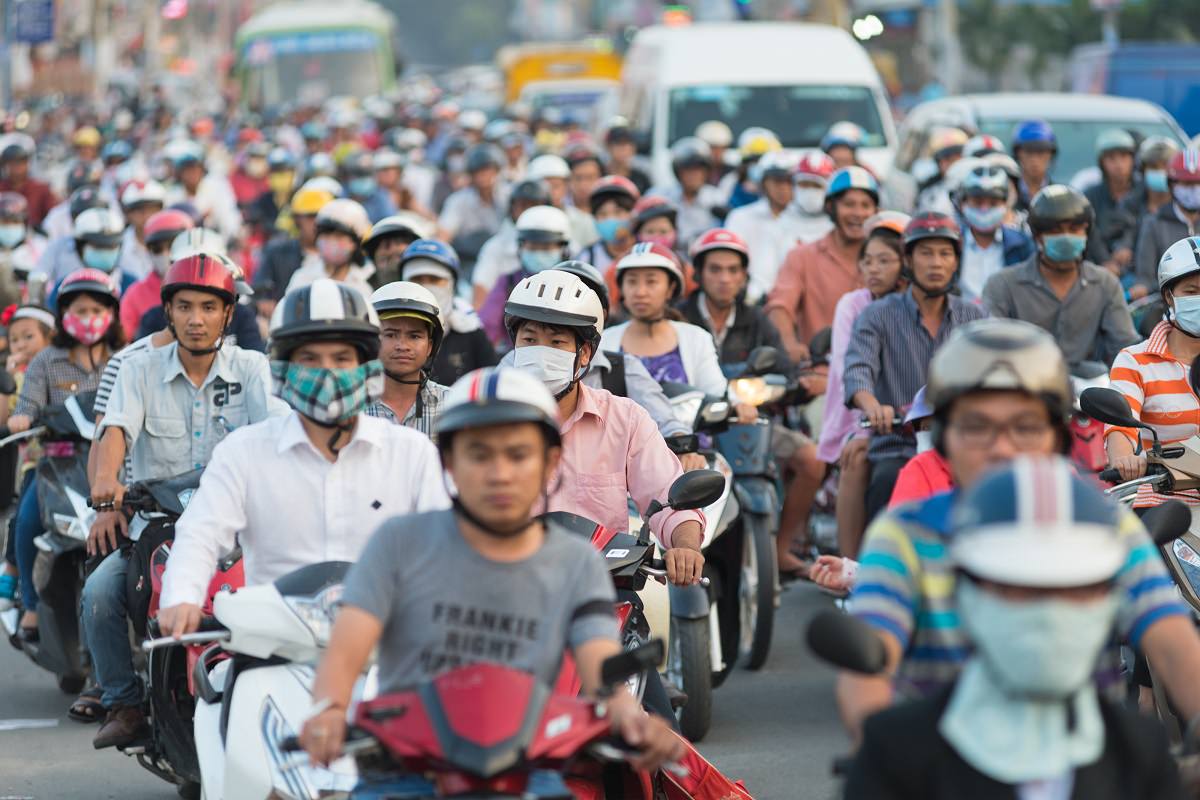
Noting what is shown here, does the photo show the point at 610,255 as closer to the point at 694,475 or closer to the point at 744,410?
the point at 744,410

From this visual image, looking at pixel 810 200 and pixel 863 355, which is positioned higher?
pixel 810 200

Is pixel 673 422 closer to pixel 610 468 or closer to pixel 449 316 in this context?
pixel 610 468

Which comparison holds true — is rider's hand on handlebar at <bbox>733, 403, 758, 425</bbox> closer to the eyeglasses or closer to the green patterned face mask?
the green patterned face mask

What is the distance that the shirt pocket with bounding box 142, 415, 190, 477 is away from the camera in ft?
26.0

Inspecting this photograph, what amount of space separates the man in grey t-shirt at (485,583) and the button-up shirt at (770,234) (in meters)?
10.0

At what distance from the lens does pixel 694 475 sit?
21.2ft

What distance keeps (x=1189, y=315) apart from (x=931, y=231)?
201 centimetres

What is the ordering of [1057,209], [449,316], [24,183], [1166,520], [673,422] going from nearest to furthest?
[1166,520] → [673,422] → [1057,209] → [449,316] → [24,183]

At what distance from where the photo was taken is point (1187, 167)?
41.2 ft

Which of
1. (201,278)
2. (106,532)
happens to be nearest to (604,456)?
(201,278)

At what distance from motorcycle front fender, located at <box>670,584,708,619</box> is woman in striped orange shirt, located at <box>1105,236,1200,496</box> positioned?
166 centimetres

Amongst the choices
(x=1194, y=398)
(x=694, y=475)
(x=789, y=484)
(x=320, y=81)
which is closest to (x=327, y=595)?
(x=694, y=475)

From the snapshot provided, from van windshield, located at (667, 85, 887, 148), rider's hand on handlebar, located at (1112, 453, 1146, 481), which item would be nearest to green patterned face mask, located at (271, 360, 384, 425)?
rider's hand on handlebar, located at (1112, 453, 1146, 481)

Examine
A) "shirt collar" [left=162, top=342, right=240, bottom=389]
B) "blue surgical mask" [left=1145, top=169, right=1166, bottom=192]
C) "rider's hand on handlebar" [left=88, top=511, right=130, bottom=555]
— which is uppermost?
"blue surgical mask" [left=1145, top=169, right=1166, bottom=192]
